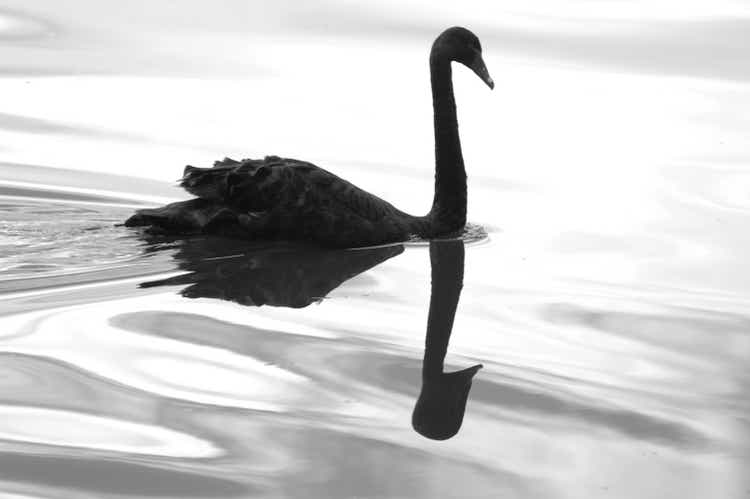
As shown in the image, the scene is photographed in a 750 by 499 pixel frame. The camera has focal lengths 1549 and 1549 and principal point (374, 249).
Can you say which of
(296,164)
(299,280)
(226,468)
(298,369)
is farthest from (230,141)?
(226,468)

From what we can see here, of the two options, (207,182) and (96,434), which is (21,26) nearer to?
(207,182)

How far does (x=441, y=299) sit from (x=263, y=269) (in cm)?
97

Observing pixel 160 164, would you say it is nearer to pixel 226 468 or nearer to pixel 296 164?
pixel 296 164

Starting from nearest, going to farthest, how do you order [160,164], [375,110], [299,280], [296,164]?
[299,280] < [296,164] < [160,164] < [375,110]

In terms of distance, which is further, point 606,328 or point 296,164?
point 296,164

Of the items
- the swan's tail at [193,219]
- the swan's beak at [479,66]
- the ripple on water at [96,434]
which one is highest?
the swan's beak at [479,66]

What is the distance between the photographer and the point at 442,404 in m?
5.56

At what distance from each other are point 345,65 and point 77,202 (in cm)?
351

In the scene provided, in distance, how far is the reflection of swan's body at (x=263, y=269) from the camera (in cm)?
691

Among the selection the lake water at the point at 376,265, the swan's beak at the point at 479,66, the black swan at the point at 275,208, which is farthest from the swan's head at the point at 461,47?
the black swan at the point at 275,208

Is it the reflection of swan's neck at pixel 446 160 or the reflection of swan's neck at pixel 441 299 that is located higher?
the reflection of swan's neck at pixel 446 160

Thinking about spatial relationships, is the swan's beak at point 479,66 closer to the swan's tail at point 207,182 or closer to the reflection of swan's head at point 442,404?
the swan's tail at point 207,182

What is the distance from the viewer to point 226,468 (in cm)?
484

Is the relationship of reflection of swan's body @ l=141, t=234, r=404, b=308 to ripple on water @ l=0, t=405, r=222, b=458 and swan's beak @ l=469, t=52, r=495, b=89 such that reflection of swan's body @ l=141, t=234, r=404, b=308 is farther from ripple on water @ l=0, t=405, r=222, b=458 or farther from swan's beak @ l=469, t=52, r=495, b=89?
ripple on water @ l=0, t=405, r=222, b=458
